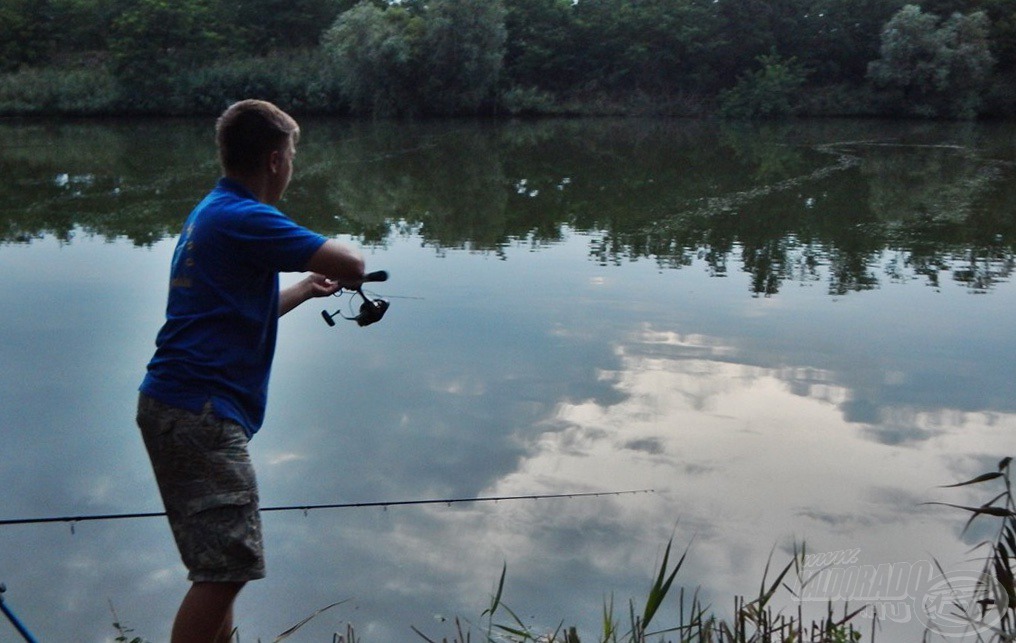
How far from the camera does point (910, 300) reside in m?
8.20

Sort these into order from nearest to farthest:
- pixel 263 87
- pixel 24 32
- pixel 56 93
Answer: pixel 56 93 < pixel 263 87 < pixel 24 32

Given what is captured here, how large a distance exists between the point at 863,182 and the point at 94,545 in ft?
46.0

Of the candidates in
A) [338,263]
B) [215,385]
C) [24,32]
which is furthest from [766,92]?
[215,385]

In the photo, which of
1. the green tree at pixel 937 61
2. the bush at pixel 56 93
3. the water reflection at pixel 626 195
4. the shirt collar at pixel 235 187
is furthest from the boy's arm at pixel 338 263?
the green tree at pixel 937 61

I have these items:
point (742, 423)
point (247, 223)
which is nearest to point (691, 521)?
point (742, 423)

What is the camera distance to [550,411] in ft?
18.0

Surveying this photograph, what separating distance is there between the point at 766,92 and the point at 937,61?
4750 millimetres

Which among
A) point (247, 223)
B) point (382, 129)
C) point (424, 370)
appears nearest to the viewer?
point (247, 223)

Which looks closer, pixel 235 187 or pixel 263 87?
pixel 235 187

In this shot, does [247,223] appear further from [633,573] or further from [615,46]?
[615,46]

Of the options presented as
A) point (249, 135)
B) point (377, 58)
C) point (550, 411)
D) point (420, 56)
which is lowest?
point (550, 411)

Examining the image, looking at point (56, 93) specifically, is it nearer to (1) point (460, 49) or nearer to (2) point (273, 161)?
(1) point (460, 49)

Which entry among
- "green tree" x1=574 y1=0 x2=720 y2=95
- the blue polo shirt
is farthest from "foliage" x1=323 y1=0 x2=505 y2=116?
the blue polo shirt

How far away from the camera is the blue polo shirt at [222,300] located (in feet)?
7.25
